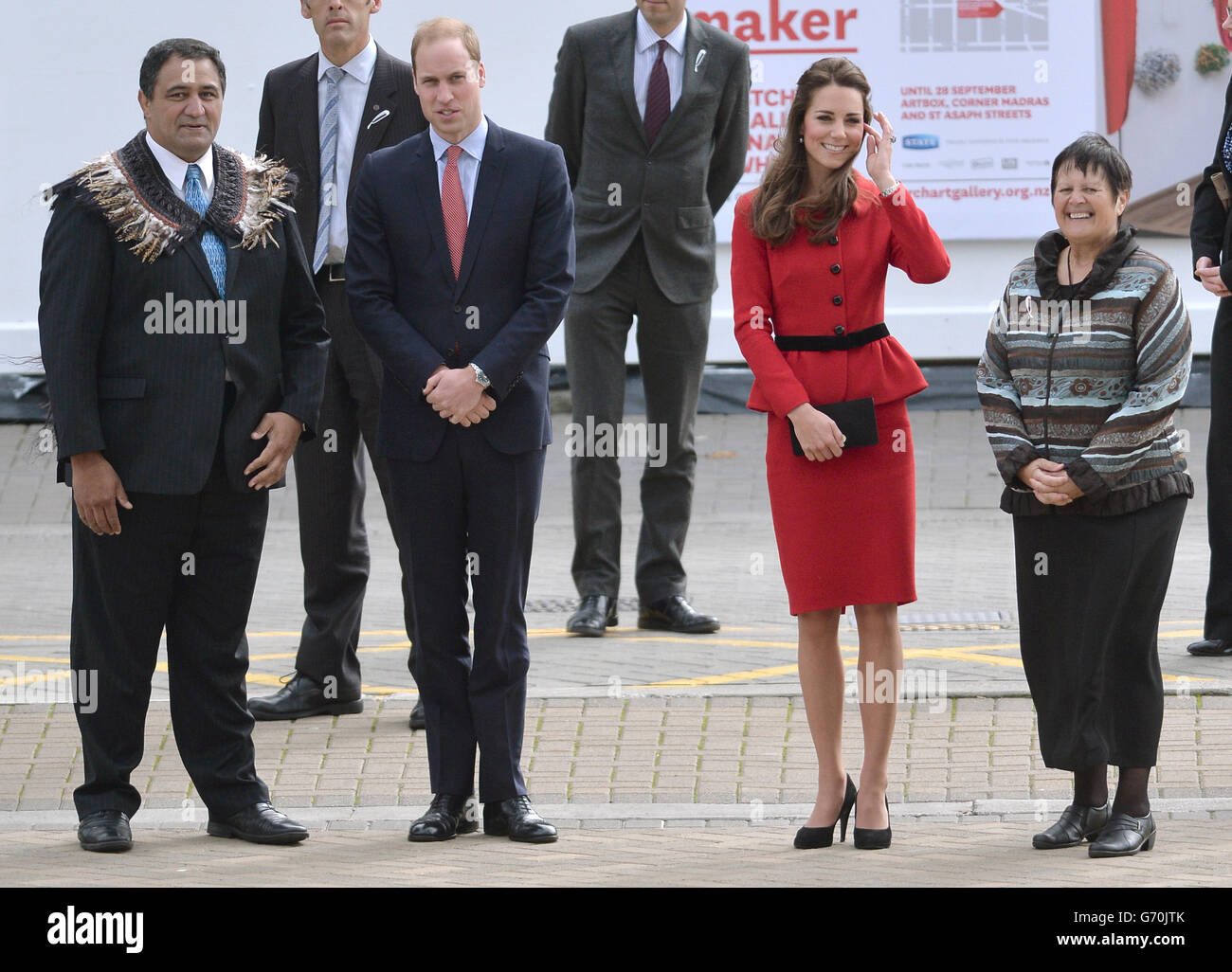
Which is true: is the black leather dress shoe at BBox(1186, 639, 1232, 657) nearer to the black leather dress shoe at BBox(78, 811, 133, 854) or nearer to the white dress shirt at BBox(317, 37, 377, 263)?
the white dress shirt at BBox(317, 37, 377, 263)

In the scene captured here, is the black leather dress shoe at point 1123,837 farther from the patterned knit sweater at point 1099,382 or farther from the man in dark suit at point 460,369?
the man in dark suit at point 460,369

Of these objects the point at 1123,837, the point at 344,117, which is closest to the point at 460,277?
the point at 344,117

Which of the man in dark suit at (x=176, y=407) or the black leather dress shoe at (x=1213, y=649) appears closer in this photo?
the man in dark suit at (x=176, y=407)

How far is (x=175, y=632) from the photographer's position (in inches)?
241

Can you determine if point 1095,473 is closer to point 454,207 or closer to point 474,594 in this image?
point 474,594

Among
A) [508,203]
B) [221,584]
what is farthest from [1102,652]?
[221,584]

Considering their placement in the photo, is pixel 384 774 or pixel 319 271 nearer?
pixel 384 774

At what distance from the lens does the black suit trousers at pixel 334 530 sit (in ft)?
24.5

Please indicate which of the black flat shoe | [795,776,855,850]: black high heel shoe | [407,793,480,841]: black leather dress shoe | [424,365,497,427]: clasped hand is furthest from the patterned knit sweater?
[407,793,480,841]: black leather dress shoe

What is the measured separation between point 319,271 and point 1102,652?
3.13 metres

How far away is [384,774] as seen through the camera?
673 cm

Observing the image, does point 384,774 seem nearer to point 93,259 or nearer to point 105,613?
point 105,613

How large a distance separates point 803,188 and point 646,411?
9.74ft

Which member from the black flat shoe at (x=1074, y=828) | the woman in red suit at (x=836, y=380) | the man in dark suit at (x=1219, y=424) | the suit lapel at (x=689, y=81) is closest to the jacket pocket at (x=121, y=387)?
the woman in red suit at (x=836, y=380)
